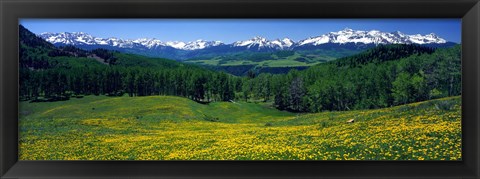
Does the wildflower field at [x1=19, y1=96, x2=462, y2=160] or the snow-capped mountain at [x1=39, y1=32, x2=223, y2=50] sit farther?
the snow-capped mountain at [x1=39, y1=32, x2=223, y2=50]

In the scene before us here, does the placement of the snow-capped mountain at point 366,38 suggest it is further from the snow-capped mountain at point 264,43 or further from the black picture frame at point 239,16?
the black picture frame at point 239,16

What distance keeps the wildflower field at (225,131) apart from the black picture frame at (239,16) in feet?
1.24

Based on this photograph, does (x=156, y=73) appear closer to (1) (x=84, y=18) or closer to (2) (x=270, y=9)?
(1) (x=84, y=18)

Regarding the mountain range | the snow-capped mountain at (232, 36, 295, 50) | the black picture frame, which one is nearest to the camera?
the black picture frame

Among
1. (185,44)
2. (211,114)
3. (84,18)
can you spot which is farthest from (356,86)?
(84,18)

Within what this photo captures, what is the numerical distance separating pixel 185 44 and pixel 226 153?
2801 millimetres

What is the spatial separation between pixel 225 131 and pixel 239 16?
3.68 metres

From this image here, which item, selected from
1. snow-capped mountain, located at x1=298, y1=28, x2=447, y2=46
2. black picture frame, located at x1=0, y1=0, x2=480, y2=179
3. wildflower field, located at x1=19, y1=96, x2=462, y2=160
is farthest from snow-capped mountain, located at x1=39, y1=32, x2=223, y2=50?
black picture frame, located at x1=0, y1=0, x2=480, y2=179

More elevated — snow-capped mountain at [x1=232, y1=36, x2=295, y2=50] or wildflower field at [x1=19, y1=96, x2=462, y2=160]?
snow-capped mountain at [x1=232, y1=36, x2=295, y2=50]

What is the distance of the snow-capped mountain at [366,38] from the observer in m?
7.21

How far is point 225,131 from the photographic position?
6.59m

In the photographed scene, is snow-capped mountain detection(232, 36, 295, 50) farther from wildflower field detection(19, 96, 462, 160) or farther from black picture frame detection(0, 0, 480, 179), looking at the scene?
black picture frame detection(0, 0, 480, 179)

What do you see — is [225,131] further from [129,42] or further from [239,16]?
[239,16]

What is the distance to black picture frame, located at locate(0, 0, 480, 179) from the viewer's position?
122 inches
